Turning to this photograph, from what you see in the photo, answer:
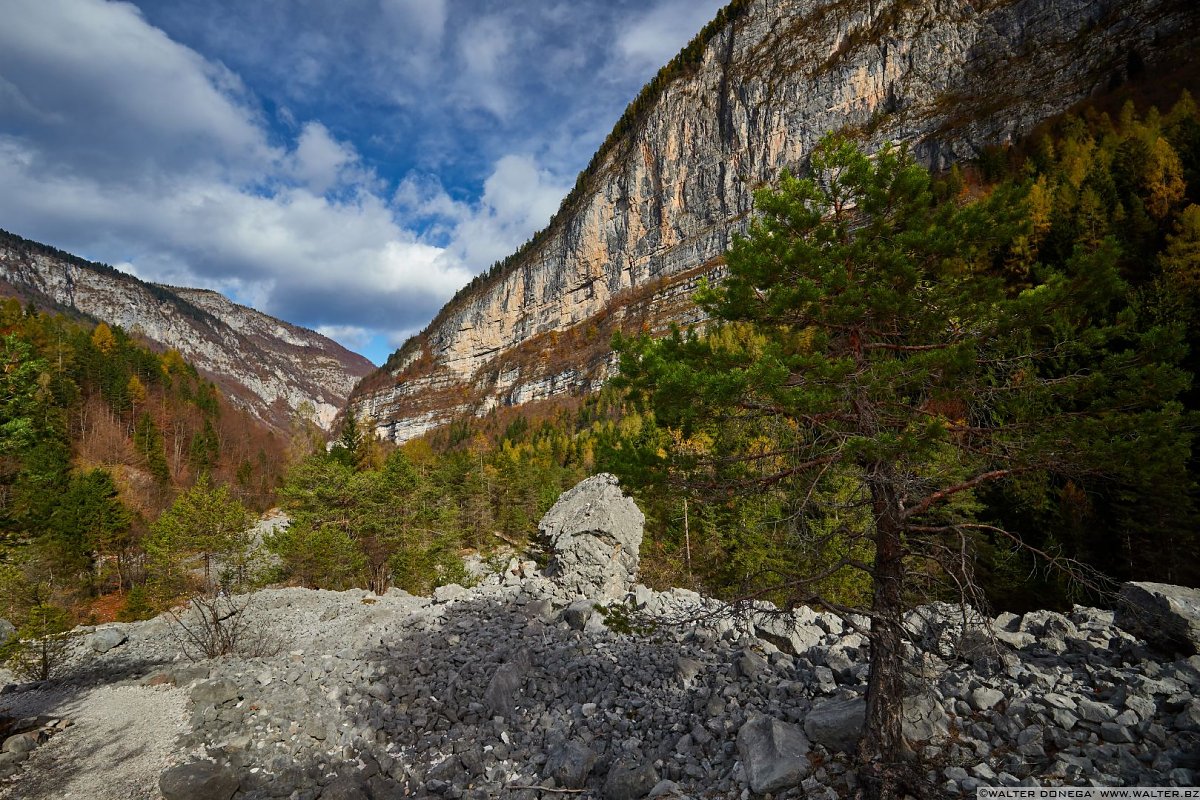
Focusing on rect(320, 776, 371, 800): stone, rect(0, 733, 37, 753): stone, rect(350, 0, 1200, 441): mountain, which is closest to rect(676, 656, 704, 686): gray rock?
rect(320, 776, 371, 800): stone

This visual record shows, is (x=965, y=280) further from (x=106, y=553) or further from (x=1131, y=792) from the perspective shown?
(x=106, y=553)

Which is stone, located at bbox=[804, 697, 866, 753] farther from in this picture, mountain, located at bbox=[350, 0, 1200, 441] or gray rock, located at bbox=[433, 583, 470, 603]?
mountain, located at bbox=[350, 0, 1200, 441]

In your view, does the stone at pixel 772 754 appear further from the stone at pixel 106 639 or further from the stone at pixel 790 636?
the stone at pixel 106 639

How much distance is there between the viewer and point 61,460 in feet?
108

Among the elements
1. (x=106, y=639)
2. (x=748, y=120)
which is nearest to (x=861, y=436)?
(x=106, y=639)

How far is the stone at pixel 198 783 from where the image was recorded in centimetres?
737

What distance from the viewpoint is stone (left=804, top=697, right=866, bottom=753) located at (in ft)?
20.2

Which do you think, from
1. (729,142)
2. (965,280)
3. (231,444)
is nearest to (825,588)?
(965,280)

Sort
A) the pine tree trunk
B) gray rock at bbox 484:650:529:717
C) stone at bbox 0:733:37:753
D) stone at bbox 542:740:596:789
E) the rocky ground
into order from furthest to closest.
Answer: gray rock at bbox 484:650:529:717
stone at bbox 0:733:37:753
stone at bbox 542:740:596:789
the rocky ground
the pine tree trunk

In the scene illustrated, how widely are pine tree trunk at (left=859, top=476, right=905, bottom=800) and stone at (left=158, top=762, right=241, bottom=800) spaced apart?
9719 mm

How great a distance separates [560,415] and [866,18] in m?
124

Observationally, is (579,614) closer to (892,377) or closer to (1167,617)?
(892,377)

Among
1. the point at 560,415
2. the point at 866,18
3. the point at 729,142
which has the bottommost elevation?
the point at 560,415

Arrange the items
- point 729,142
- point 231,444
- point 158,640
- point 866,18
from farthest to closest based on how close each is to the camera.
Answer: point 729,142 → point 866,18 → point 231,444 → point 158,640
